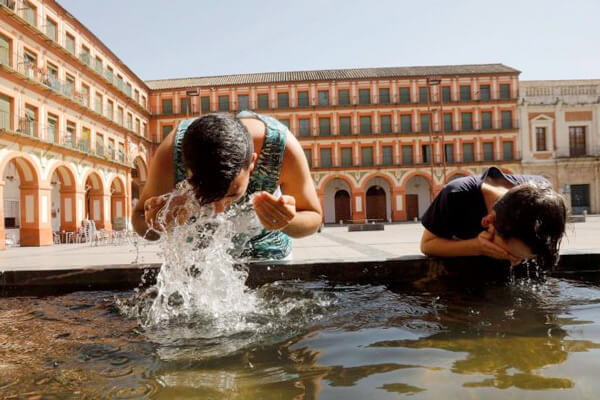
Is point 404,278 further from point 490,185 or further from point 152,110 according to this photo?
point 152,110

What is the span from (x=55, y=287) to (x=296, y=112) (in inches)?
1372

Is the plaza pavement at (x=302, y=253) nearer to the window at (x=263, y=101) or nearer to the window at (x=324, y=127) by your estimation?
the window at (x=324, y=127)

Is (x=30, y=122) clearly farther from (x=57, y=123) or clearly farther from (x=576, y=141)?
(x=576, y=141)

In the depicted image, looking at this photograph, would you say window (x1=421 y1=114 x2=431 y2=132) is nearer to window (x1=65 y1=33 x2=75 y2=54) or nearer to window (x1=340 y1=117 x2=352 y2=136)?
window (x1=340 y1=117 x2=352 y2=136)

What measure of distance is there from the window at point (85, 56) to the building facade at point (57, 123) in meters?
0.09

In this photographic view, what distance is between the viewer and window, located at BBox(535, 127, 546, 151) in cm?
3556

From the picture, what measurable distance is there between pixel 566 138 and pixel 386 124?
48.5 feet

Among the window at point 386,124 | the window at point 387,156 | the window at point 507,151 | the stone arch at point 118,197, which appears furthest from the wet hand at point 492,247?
the window at point 507,151

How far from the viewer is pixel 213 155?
4.42ft

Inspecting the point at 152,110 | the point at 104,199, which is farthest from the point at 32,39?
the point at 152,110

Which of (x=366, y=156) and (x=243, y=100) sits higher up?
(x=243, y=100)

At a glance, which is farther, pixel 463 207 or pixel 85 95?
pixel 85 95

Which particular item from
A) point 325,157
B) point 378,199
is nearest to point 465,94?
point 378,199

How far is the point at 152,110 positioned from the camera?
3666cm
